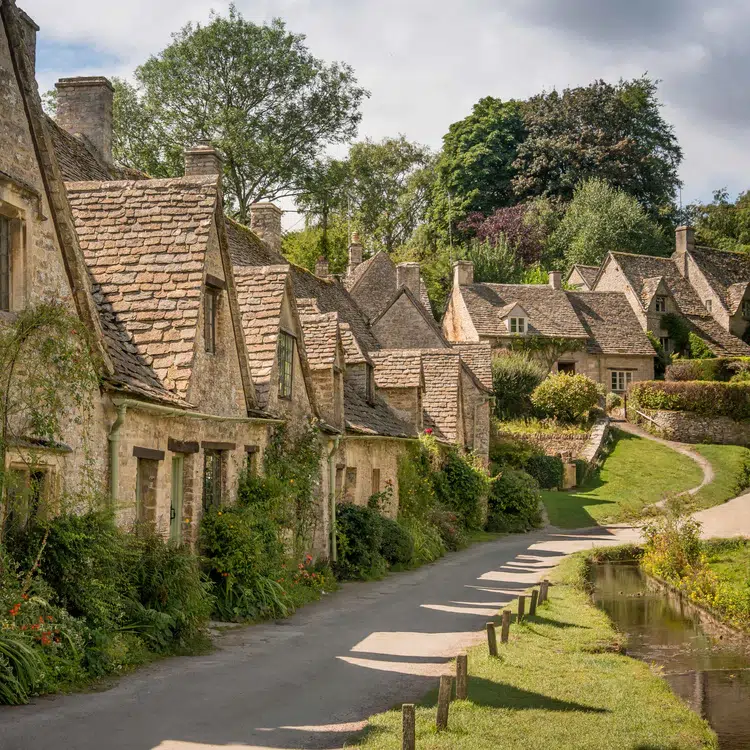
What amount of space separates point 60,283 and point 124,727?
6022 millimetres

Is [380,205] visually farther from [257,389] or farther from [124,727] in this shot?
[124,727]

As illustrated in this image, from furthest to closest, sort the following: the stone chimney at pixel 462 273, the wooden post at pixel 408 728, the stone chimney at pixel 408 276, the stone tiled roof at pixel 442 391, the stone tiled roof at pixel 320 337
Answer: the stone chimney at pixel 462 273 < the stone chimney at pixel 408 276 < the stone tiled roof at pixel 442 391 < the stone tiled roof at pixel 320 337 < the wooden post at pixel 408 728

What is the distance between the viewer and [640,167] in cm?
8344

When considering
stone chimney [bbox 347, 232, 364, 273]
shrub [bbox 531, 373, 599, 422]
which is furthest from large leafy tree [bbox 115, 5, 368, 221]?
shrub [bbox 531, 373, 599, 422]

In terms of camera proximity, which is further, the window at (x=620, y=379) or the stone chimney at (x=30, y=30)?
the window at (x=620, y=379)

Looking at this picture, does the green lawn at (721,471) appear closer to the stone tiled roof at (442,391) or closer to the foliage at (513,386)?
the foliage at (513,386)

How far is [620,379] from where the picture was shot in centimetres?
→ 6575

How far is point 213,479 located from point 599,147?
70.0 meters

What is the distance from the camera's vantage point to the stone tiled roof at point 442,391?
3797 centimetres

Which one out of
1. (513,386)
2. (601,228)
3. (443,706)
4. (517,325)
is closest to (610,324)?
(517,325)

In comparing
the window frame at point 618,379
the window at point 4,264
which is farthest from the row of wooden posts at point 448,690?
the window frame at point 618,379

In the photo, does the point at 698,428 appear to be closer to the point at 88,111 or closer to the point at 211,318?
the point at 88,111

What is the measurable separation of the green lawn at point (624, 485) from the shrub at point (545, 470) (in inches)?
42.5

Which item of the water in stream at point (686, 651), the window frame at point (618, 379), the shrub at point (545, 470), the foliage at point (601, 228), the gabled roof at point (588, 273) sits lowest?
the water in stream at point (686, 651)
